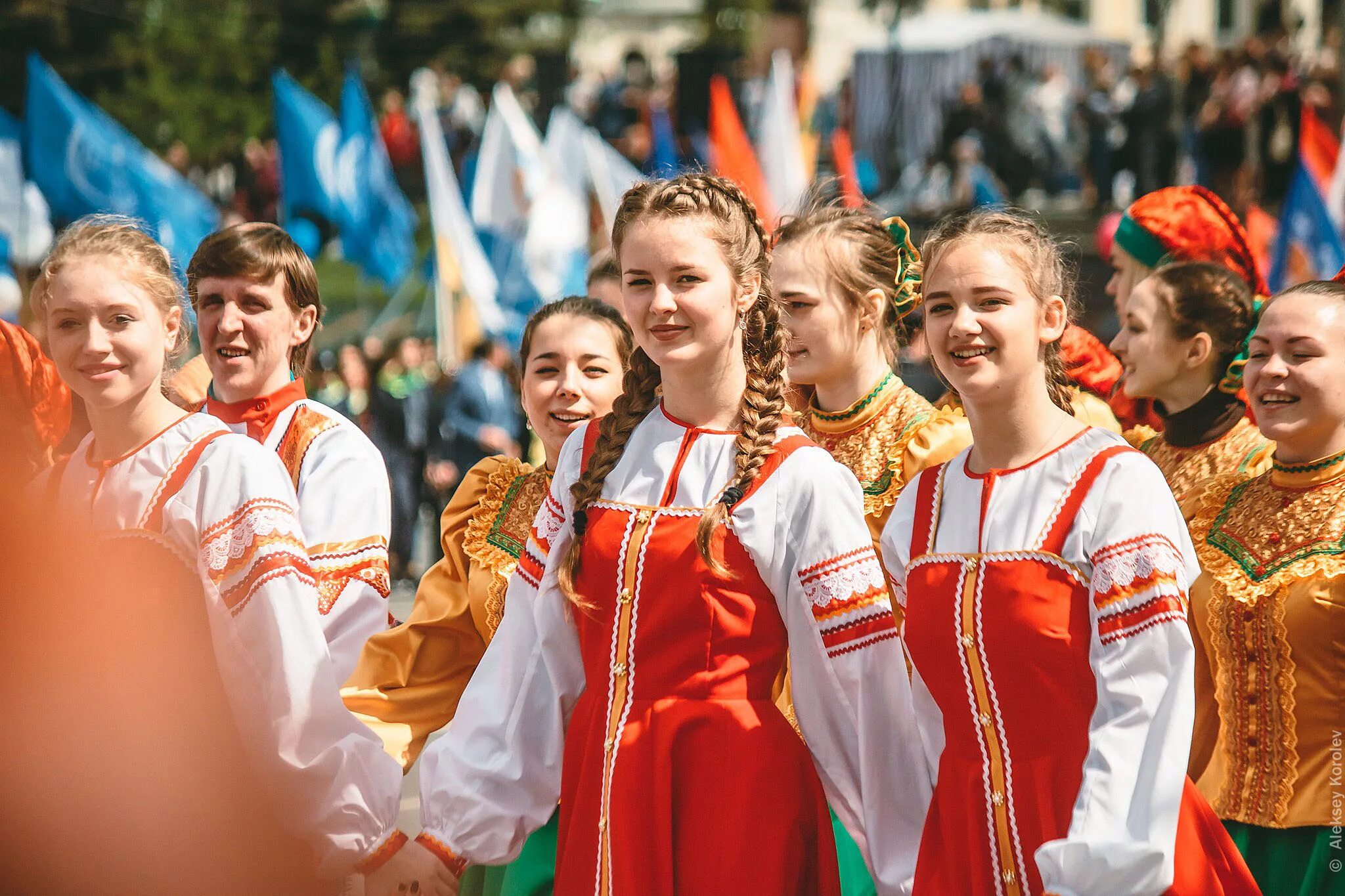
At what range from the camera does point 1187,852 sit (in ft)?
9.22

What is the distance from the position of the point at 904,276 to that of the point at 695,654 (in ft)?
Answer: 5.78

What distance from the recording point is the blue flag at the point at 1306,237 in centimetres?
1101

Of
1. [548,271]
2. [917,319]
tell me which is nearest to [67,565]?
[917,319]

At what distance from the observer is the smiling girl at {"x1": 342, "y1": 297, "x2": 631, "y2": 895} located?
3695mm

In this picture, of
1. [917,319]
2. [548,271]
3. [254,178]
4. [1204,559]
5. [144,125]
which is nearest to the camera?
[1204,559]

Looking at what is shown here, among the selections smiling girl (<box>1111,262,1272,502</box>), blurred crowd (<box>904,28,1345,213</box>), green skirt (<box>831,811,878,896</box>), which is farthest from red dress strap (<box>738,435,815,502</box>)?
blurred crowd (<box>904,28,1345,213</box>)

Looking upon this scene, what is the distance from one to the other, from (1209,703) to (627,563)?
1.56 meters

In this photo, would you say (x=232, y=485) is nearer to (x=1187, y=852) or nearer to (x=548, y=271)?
(x=1187, y=852)

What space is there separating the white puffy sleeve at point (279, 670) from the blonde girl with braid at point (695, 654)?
0.48 feet

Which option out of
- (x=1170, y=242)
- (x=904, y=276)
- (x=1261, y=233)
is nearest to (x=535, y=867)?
(x=904, y=276)

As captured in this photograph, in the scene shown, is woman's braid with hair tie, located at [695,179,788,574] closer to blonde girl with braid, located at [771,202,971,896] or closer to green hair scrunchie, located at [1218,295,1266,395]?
blonde girl with braid, located at [771,202,971,896]

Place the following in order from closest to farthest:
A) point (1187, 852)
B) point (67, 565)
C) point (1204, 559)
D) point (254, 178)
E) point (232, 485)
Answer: point (67, 565), point (1187, 852), point (232, 485), point (1204, 559), point (254, 178)

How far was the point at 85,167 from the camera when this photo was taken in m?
11.5

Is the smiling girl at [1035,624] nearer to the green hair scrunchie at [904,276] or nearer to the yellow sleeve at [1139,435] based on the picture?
the green hair scrunchie at [904,276]
